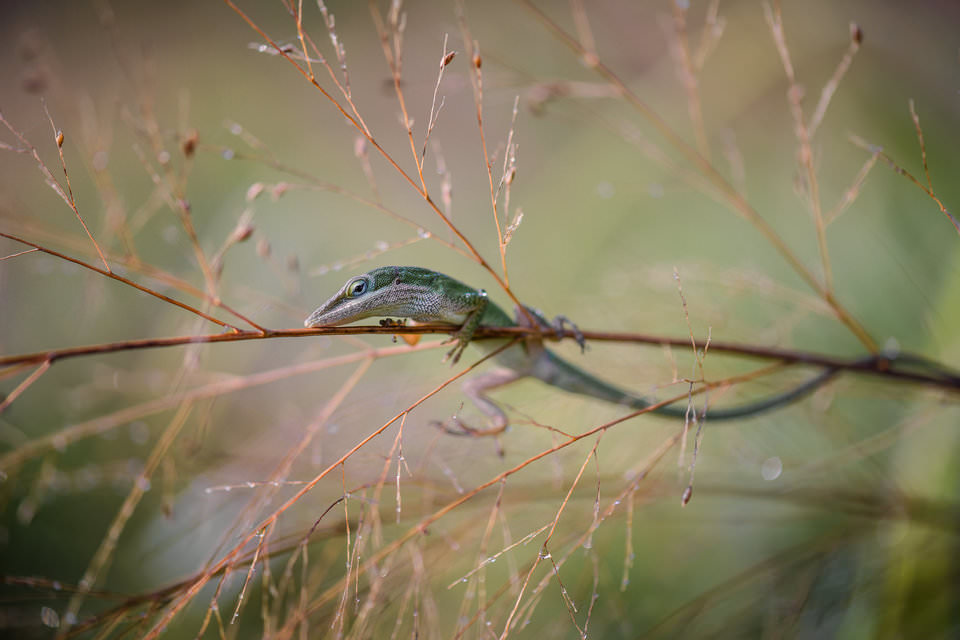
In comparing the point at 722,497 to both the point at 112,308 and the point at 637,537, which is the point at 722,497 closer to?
the point at 637,537

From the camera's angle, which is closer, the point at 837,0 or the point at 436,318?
the point at 436,318

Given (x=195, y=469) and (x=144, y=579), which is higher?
(x=195, y=469)

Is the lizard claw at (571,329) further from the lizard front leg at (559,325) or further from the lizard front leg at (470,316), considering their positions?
the lizard front leg at (470,316)

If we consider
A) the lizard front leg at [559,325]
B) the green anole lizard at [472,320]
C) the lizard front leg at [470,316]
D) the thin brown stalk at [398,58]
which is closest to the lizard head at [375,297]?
the green anole lizard at [472,320]

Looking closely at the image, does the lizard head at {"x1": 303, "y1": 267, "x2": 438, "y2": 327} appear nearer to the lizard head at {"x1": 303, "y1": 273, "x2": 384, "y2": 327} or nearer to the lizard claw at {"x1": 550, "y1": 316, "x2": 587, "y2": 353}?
the lizard head at {"x1": 303, "y1": 273, "x2": 384, "y2": 327}

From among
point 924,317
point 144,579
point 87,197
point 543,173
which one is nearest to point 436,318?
point 924,317
